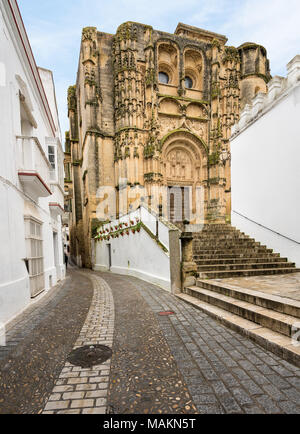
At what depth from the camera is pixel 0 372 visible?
2689mm

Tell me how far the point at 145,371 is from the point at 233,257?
617cm

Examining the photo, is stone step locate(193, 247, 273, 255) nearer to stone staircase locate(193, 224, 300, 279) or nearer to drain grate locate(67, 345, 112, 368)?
stone staircase locate(193, 224, 300, 279)

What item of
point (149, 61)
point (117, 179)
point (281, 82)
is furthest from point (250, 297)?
point (149, 61)

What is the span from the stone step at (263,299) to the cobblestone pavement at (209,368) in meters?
0.85

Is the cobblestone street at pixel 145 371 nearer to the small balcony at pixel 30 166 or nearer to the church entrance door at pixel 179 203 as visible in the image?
the small balcony at pixel 30 166

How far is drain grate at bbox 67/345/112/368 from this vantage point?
2904 mm

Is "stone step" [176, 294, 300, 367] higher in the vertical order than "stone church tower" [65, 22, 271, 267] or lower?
lower

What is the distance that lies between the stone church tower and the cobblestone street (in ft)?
44.8

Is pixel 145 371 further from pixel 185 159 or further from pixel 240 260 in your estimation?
pixel 185 159

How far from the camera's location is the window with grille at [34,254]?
5.89m

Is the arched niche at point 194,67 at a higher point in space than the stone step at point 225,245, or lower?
higher

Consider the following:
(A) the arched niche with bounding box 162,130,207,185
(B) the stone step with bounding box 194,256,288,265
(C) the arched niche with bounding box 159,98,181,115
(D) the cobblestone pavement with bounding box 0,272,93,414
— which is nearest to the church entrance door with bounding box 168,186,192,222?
(A) the arched niche with bounding box 162,130,207,185

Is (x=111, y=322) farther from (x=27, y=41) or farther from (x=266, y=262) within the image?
(x=27, y=41)

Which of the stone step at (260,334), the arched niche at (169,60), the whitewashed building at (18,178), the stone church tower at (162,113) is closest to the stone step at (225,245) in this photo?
the stone step at (260,334)
